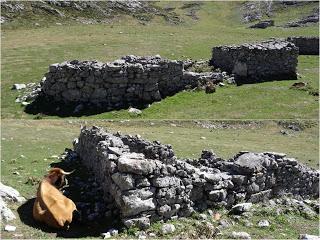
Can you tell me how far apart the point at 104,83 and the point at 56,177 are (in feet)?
38.6

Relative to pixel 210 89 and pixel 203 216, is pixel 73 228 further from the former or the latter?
pixel 210 89

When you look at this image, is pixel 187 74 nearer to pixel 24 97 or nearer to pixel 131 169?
pixel 24 97

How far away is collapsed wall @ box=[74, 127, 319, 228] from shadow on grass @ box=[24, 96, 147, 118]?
6.13m

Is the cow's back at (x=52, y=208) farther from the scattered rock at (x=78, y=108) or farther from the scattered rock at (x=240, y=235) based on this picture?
the scattered rock at (x=78, y=108)

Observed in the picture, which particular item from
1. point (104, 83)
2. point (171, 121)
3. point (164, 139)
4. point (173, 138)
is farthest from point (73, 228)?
point (171, 121)

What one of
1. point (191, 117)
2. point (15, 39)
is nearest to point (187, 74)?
point (191, 117)

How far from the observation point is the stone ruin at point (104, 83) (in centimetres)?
2567

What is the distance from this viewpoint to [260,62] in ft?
105

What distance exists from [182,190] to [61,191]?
397cm

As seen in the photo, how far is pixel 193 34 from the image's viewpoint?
50.3 meters

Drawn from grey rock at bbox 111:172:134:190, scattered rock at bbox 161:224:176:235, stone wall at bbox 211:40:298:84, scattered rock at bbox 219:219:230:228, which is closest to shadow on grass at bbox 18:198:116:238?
grey rock at bbox 111:172:134:190

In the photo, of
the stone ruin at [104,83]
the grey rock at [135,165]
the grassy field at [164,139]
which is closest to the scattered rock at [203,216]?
the grey rock at [135,165]

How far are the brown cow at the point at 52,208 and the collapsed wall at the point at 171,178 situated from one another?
1309 millimetres

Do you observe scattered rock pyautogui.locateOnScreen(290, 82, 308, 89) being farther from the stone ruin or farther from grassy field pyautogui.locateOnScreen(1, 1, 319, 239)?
the stone ruin
